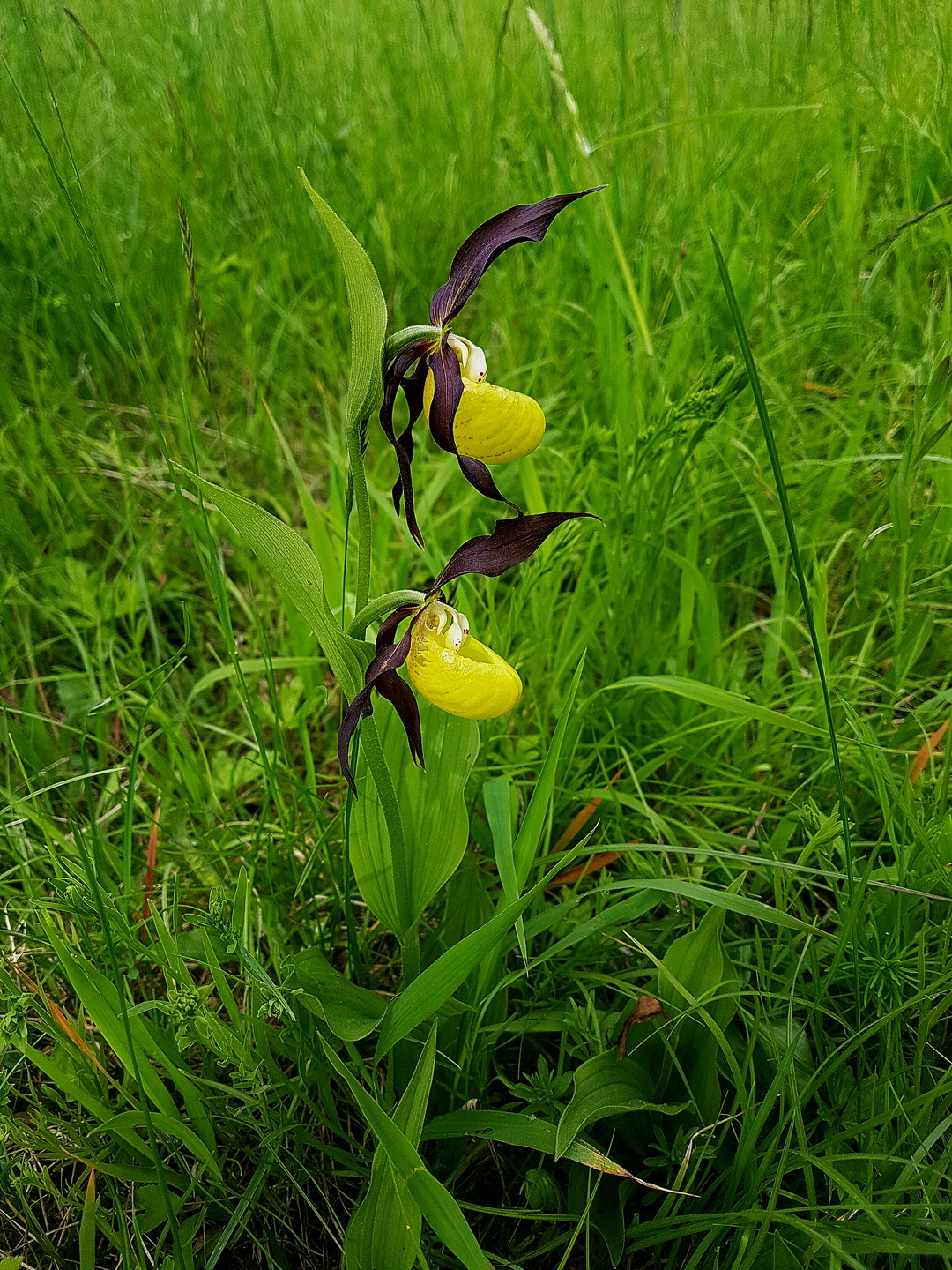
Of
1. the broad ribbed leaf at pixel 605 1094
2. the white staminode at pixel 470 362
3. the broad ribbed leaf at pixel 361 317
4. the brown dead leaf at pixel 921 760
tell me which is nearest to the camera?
the broad ribbed leaf at pixel 361 317

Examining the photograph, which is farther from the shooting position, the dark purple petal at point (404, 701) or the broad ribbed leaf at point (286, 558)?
the dark purple petal at point (404, 701)

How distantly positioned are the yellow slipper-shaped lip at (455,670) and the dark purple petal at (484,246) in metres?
0.35

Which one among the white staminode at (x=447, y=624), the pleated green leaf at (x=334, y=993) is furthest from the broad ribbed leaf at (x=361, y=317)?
the pleated green leaf at (x=334, y=993)

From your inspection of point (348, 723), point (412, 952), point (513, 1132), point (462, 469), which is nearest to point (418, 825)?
point (412, 952)

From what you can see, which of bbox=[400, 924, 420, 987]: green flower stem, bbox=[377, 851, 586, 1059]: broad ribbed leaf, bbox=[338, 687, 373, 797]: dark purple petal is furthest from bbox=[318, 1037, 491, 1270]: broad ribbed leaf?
bbox=[338, 687, 373, 797]: dark purple petal

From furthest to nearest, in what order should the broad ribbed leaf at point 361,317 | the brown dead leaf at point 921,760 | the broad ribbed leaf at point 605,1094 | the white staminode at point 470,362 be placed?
the brown dead leaf at point 921,760
the white staminode at point 470,362
the broad ribbed leaf at point 605,1094
the broad ribbed leaf at point 361,317

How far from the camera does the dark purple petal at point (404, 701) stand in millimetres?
939

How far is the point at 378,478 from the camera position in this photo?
1909 millimetres

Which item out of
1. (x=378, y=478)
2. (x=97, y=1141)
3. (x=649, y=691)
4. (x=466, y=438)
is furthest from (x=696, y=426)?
(x=97, y=1141)

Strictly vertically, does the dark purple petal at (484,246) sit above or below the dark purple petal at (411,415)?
above

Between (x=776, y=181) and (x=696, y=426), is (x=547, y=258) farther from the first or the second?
(x=696, y=426)

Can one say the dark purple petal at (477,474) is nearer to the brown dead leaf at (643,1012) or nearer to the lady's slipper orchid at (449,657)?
the lady's slipper orchid at (449,657)

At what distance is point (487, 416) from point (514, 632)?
0.64 meters

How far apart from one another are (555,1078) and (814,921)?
439 mm
